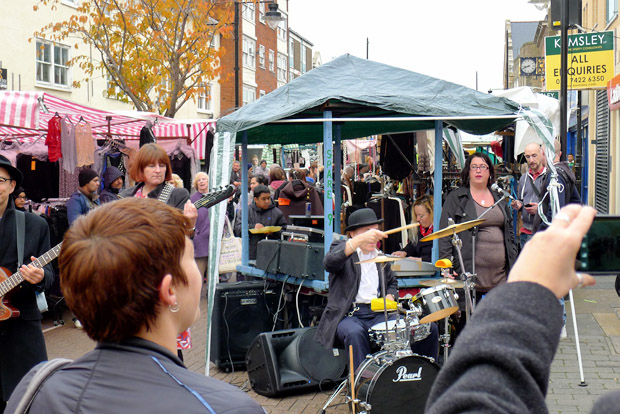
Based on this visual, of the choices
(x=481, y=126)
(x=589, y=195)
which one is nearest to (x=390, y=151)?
(x=481, y=126)

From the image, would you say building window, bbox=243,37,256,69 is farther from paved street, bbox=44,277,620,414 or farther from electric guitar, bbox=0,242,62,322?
electric guitar, bbox=0,242,62,322

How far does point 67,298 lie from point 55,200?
10.9m

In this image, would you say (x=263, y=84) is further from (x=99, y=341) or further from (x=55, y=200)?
(x=99, y=341)

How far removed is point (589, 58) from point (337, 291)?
26.6ft

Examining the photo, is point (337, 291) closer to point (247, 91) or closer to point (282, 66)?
point (247, 91)

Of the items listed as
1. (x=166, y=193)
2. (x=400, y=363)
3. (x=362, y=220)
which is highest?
(x=166, y=193)

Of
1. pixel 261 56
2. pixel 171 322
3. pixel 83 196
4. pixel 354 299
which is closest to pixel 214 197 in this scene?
pixel 354 299

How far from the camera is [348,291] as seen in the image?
232 inches

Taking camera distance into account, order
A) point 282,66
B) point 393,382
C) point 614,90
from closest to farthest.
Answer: point 393,382, point 614,90, point 282,66

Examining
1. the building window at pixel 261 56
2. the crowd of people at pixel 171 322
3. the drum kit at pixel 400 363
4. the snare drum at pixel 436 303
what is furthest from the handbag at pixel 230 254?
the building window at pixel 261 56

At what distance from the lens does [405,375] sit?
5.09 meters

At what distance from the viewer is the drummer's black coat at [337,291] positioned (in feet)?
19.0

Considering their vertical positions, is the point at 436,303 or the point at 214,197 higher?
the point at 214,197

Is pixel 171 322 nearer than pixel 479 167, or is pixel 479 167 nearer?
pixel 171 322
